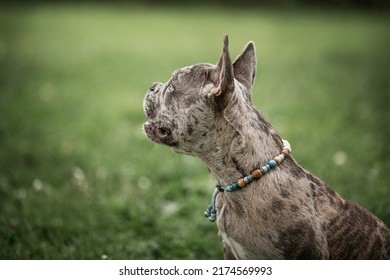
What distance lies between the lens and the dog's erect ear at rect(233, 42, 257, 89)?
9.92ft

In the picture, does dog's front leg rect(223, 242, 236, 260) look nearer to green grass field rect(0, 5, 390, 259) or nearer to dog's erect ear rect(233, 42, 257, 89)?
green grass field rect(0, 5, 390, 259)

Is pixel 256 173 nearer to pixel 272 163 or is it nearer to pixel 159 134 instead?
pixel 272 163

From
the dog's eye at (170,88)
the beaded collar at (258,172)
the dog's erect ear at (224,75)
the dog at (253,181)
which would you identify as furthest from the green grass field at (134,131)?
the dog's erect ear at (224,75)

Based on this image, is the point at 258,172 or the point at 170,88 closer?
the point at 258,172

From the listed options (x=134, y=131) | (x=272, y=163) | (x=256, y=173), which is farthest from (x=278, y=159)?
(x=134, y=131)

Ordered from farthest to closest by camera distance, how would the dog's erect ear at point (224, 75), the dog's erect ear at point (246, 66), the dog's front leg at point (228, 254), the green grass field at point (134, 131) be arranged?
Result: the green grass field at point (134, 131) → the dog's front leg at point (228, 254) → the dog's erect ear at point (246, 66) → the dog's erect ear at point (224, 75)

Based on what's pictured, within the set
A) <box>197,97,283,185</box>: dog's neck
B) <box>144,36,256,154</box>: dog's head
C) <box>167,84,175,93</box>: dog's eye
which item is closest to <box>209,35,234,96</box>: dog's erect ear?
<box>144,36,256,154</box>: dog's head

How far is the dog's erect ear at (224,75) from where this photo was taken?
2467mm

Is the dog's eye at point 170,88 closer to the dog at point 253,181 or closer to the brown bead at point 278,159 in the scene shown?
the dog at point 253,181

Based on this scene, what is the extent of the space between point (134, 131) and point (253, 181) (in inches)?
159

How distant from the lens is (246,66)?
3041 millimetres

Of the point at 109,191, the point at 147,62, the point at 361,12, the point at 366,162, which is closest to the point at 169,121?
the point at 109,191

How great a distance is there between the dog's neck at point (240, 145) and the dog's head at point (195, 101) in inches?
1.9
